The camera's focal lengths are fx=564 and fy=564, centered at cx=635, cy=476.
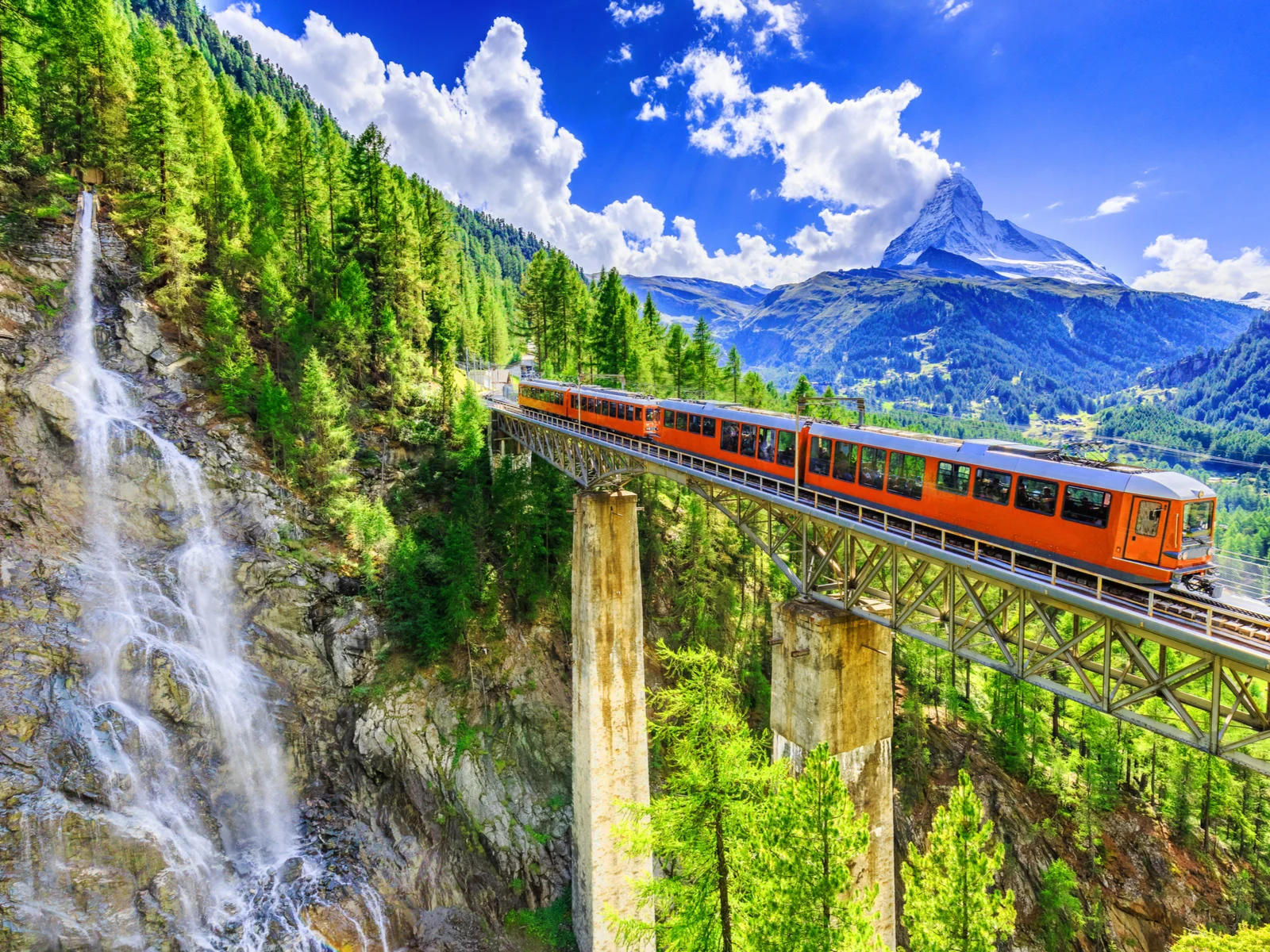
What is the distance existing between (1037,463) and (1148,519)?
2.01 metres

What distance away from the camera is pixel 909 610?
12.4m

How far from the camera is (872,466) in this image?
1422cm

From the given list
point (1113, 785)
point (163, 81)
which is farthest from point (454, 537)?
point (1113, 785)

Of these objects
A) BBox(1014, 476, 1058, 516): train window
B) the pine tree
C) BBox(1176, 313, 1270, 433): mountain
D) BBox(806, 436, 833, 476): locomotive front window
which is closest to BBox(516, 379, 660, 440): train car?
BBox(806, 436, 833, 476): locomotive front window

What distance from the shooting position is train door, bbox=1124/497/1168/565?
9438mm

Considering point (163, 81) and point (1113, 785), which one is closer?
point (1113, 785)

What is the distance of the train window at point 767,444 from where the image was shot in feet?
56.1

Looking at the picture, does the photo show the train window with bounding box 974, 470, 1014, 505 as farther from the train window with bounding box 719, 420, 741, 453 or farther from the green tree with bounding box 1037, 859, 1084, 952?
the green tree with bounding box 1037, 859, 1084, 952

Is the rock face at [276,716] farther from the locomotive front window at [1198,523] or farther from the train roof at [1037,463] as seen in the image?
the locomotive front window at [1198,523]

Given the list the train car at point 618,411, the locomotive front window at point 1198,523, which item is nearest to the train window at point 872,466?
the locomotive front window at point 1198,523

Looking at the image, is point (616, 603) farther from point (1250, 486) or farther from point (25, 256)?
point (1250, 486)

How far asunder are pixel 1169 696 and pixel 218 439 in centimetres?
3339

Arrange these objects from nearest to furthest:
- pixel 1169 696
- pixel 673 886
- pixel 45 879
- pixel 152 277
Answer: pixel 1169 696
pixel 673 886
pixel 45 879
pixel 152 277

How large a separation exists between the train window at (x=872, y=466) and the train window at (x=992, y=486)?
2.25 meters
